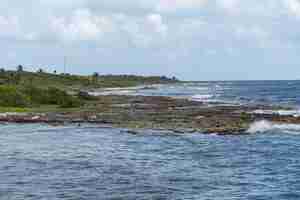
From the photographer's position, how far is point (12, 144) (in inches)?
1532

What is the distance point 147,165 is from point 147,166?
0.30 metres

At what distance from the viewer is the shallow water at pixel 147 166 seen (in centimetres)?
2439

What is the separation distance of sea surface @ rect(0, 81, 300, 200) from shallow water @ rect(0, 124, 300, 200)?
3cm

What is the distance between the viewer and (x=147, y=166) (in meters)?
30.6

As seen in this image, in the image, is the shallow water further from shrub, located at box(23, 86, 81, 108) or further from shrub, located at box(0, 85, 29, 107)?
shrub, located at box(23, 86, 81, 108)

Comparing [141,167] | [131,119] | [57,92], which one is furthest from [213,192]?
[57,92]

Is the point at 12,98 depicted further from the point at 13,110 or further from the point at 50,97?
the point at 50,97

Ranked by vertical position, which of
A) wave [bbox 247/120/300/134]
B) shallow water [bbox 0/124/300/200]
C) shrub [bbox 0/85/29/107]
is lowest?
shallow water [bbox 0/124/300/200]

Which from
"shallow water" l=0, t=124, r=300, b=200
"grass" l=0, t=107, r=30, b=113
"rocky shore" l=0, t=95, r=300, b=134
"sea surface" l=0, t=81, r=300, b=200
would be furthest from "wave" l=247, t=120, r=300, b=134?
"grass" l=0, t=107, r=30, b=113

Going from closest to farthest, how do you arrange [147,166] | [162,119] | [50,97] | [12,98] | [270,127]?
[147,166] < [270,127] < [162,119] < [12,98] < [50,97]

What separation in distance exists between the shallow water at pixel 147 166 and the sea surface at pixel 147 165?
0.03m

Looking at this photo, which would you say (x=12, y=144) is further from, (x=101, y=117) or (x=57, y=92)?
(x=57, y=92)

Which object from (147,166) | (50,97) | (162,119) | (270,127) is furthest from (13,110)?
(147,166)

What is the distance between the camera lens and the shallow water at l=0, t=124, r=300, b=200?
24.4 metres
